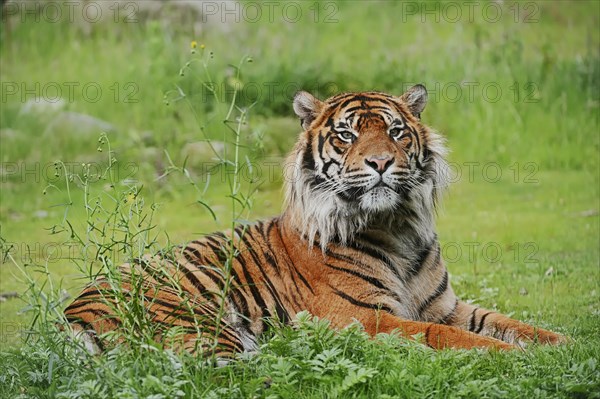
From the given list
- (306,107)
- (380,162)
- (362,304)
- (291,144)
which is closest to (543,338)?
(362,304)

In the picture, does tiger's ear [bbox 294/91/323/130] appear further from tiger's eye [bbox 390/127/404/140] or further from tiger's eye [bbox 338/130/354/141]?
tiger's eye [bbox 390/127/404/140]

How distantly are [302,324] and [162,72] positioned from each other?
7.62 meters

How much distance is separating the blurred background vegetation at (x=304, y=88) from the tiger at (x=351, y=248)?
1.86 m

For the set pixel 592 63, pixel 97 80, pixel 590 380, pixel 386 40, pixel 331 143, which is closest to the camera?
pixel 590 380

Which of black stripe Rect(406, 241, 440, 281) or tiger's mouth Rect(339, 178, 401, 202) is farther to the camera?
black stripe Rect(406, 241, 440, 281)

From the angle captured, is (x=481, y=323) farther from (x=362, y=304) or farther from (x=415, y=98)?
(x=415, y=98)

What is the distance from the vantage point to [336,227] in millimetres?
5883

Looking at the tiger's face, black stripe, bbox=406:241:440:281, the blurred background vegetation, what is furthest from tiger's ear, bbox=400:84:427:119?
the blurred background vegetation

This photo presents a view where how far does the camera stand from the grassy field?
15.2 feet

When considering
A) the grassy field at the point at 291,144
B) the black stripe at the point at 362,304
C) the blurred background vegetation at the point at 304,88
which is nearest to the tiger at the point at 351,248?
the black stripe at the point at 362,304

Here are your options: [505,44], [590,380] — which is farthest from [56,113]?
[590,380]

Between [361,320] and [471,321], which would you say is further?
[471,321]

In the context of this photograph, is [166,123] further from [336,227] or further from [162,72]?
[336,227]

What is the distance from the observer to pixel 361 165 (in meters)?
5.68
